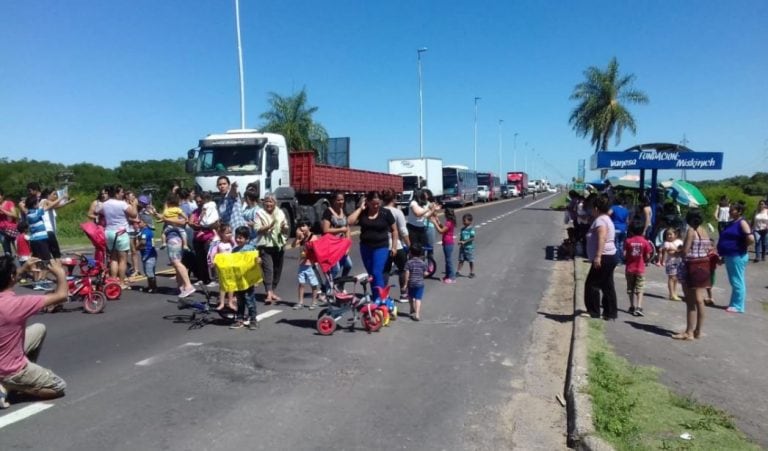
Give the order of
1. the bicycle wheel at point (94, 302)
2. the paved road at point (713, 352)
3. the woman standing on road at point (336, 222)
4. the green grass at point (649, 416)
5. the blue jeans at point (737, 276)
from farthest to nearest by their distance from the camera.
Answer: the blue jeans at point (737, 276) < the bicycle wheel at point (94, 302) < the woman standing on road at point (336, 222) < the paved road at point (713, 352) < the green grass at point (649, 416)

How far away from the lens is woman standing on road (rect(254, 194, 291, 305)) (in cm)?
895

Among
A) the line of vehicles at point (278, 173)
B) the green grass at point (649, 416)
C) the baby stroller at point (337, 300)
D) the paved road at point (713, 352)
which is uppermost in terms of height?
the line of vehicles at point (278, 173)

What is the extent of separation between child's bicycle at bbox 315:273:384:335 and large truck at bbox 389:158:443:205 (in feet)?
99.4

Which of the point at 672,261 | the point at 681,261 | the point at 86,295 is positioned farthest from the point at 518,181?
the point at 86,295

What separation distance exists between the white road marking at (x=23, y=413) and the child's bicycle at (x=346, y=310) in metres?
3.16

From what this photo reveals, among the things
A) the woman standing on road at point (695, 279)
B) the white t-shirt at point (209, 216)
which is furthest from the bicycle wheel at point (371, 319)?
the woman standing on road at point (695, 279)

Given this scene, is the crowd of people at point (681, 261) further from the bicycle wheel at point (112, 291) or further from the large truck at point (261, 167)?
the large truck at point (261, 167)

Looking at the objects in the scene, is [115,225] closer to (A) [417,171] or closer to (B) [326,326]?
(B) [326,326]

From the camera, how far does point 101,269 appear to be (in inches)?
356

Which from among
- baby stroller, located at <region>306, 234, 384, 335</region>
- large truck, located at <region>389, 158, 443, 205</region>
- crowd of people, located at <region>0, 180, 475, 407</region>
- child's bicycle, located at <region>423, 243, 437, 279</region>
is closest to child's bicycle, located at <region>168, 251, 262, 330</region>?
crowd of people, located at <region>0, 180, 475, 407</region>

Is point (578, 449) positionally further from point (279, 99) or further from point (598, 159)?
point (279, 99)

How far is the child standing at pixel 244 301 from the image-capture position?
24.7 ft

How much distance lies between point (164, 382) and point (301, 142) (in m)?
34.9

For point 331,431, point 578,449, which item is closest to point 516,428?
point 578,449
